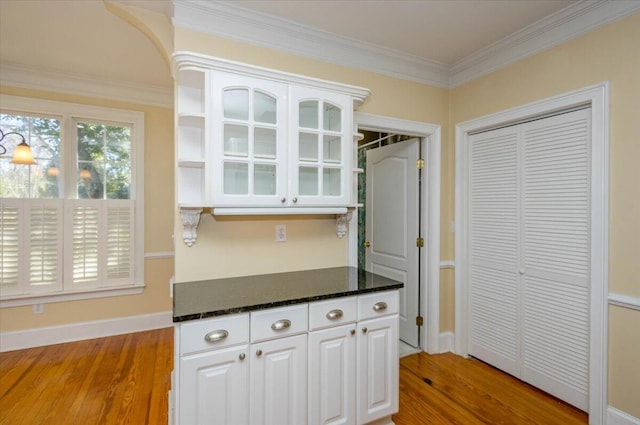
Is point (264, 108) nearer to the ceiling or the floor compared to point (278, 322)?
nearer to the ceiling

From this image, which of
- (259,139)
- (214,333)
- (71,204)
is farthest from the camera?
(71,204)

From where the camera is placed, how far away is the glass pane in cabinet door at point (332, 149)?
2.19 metres

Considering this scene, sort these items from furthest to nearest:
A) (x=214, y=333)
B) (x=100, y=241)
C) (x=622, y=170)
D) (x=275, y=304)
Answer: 1. (x=100, y=241)
2. (x=622, y=170)
3. (x=275, y=304)
4. (x=214, y=333)

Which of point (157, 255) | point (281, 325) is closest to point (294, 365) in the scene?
point (281, 325)

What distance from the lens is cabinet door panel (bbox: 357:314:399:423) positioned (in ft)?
6.16

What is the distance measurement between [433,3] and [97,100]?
333 cm

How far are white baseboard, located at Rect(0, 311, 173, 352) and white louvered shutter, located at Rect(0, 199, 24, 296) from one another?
0.44 metres

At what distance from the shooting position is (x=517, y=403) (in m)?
2.23

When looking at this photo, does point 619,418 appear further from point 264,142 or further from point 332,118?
point 264,142

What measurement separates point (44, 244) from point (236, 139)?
2.63 m

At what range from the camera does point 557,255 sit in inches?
89.0

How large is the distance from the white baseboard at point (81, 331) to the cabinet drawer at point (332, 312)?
271 centimetres

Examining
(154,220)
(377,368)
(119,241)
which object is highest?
(154,220)

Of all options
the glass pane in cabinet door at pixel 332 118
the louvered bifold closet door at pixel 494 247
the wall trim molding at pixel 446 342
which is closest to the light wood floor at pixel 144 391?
the wall trim molding at pixel 446 342
